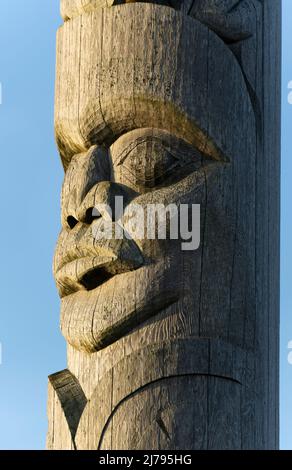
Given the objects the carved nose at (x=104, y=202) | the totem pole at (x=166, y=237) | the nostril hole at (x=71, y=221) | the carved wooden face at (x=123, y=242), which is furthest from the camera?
the nostril hole at (x=71, y=221)

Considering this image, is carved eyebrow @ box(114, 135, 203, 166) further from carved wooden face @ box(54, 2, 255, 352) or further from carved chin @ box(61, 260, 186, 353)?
carved chin @ box(61, 260, 186, 353)

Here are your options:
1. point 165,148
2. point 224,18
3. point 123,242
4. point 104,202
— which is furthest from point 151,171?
point 224,18

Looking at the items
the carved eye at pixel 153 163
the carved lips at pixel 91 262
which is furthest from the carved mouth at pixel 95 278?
the carved eye at pixel 153 163

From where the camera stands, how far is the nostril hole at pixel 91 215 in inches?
264

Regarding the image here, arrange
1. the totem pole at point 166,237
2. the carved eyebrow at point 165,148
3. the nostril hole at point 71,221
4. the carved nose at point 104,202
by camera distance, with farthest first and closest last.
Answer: the nostril hole at point 71,221 < the carved eyebrow at point 165,148 < the carved nose at point 104,202 < the totem pole at point 166,237

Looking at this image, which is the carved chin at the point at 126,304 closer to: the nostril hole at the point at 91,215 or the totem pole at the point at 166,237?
the totem pole at the point at 166,237

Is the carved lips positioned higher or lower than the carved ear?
lower

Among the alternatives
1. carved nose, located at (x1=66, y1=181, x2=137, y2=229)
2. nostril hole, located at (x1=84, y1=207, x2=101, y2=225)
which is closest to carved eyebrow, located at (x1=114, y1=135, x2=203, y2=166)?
carved nose, located at (x1=66, y1=181, x2=137, y2=229)

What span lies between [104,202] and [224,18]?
1198mm

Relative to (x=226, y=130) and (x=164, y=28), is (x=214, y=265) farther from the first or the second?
(x=164, y=28)

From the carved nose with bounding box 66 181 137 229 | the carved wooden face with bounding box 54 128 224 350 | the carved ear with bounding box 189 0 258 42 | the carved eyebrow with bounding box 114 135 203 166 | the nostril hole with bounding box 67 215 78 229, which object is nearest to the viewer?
the carved wooden face with bounding box 54 128 224 350

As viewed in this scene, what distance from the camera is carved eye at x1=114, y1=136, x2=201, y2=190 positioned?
6.71 meters

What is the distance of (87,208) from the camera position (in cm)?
671

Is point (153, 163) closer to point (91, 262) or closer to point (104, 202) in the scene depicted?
point (104, 202)
